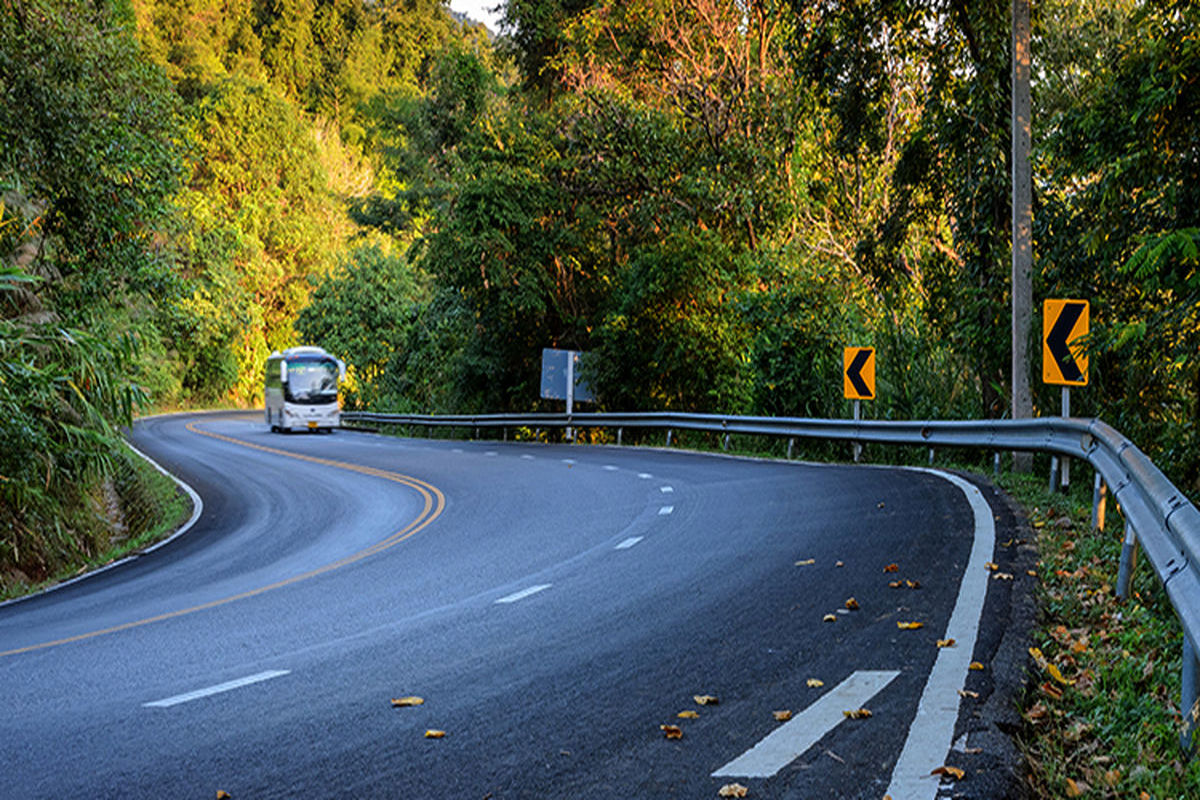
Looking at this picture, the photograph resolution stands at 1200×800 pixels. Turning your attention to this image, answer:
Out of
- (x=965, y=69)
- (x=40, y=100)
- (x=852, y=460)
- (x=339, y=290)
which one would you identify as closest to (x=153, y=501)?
(x=40, y=100)

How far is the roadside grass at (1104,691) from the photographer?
163 inches

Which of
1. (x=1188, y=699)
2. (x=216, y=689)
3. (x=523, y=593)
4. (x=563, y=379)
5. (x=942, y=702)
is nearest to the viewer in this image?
(x=1188, y=699)

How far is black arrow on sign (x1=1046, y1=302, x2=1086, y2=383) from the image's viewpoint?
42.8 feet

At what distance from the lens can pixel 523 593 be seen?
8547mm

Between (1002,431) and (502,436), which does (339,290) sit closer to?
(502,436)

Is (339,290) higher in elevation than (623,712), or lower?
higher

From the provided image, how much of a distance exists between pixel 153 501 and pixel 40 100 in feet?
25.5

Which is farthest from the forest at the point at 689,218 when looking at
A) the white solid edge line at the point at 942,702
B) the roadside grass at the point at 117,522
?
the white solid edge line at the point at 942,702

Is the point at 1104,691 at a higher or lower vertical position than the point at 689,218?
lower

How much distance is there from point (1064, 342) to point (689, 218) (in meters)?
17.2

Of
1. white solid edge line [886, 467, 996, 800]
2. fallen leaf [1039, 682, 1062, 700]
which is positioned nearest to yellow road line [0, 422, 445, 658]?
white solid edge line [886, 467, 996, 800]

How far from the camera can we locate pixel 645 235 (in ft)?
108

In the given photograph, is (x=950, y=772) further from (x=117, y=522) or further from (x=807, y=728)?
(x=117, y=522)

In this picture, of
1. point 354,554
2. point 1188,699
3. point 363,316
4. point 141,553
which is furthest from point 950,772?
point 363,316
